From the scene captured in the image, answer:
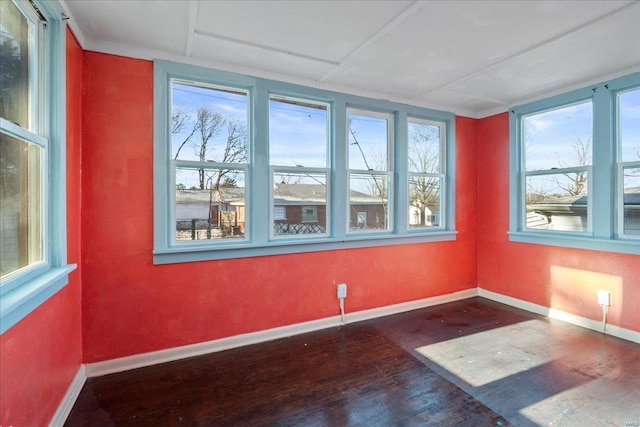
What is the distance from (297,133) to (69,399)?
8.88 ft

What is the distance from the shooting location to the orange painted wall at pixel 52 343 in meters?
1.36

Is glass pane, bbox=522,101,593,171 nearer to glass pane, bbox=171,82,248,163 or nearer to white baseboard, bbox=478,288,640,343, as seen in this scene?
white baseboard, bbox=478,288,640,343

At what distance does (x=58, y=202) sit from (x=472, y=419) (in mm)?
2830

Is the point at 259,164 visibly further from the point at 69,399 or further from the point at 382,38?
the point at 69,399

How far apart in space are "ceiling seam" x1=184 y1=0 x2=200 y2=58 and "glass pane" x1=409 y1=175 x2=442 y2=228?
2.71 m

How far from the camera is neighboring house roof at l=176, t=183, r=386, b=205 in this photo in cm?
274

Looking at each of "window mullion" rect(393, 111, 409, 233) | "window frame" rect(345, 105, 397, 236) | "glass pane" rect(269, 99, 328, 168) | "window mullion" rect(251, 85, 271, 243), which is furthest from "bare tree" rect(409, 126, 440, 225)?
"window mullion" rect(251, 85, 271, 243)

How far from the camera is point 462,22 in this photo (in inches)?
84.0

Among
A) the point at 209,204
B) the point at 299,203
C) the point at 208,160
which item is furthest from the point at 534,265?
the point at 208,160

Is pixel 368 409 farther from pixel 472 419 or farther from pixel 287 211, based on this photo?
pixel 287 211

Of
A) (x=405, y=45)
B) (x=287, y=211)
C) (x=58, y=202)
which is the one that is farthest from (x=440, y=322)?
(x=58, y=202)

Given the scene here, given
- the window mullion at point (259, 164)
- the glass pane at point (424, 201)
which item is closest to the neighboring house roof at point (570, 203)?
the glass pane at point (424, 201)

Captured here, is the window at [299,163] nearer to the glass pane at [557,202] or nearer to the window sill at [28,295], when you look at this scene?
the window sill at [28,295]

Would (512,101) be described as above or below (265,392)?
above
